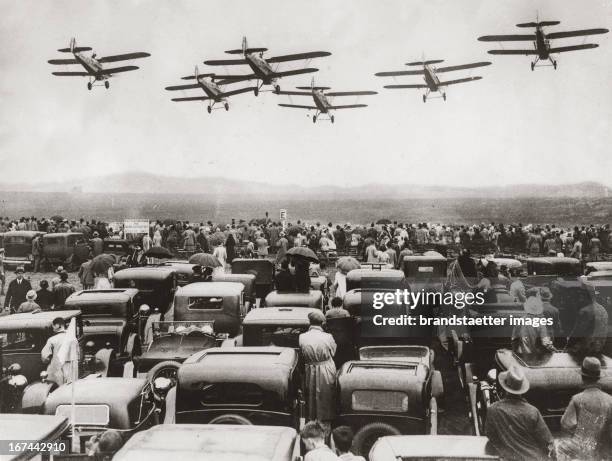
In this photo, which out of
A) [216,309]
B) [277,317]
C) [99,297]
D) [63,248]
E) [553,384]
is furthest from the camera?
[63,248]

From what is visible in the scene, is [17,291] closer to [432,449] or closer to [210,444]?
[210,444]

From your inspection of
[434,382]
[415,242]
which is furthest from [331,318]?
[415,242]

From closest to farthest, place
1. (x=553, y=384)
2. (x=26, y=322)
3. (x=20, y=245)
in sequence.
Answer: (x=553, y=384), (x=26, y=322), (x=20, y=245)

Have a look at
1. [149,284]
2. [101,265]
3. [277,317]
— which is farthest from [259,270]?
[277,317]

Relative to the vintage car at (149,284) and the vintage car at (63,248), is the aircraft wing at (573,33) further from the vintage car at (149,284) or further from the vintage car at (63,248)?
the vintage car at (63,248)

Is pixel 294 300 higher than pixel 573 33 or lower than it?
lower

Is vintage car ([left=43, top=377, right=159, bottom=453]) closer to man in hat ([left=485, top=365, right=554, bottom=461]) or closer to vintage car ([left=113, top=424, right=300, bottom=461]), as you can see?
vintage car ([left=113, top=424, right=300, bottom=461])
